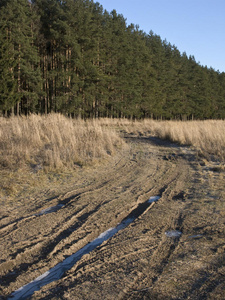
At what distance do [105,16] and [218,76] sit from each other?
4710 cm

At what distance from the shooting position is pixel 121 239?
11.1 ft

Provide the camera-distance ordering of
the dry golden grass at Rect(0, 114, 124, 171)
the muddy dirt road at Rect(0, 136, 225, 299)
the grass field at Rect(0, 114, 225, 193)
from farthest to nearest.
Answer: the dry golden grass at Rect(0, 114, 124, 171) < the grass field at Rect(0, 114, 225, 193) < the muddy dirt road at Rect(0, 136, 225, 299)

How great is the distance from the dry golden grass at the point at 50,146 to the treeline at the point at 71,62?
10.2m

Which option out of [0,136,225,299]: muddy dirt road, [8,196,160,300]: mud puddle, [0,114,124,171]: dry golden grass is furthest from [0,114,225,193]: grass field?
[8,196,160,300]: mud puddle

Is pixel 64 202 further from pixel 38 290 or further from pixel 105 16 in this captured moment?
pixel 105 16

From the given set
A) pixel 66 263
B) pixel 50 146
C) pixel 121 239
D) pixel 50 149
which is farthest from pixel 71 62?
pixel 66 263

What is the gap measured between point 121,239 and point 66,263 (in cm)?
76

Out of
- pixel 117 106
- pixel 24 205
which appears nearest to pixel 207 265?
pixel 24 205

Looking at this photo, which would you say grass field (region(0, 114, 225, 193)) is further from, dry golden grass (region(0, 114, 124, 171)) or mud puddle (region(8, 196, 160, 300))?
mud puddle (region(8, 196, 160, 300))

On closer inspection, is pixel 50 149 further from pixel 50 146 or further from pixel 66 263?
pixel 66 263

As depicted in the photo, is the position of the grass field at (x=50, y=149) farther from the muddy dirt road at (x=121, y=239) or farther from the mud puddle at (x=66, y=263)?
the mud puddle at (x=66, y=263)

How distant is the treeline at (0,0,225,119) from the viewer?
85.8 feet

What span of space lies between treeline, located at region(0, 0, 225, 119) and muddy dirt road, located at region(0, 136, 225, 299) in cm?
1529

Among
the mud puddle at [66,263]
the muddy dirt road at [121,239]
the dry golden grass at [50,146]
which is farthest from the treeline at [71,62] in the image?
the mud puddle at [66,263]
